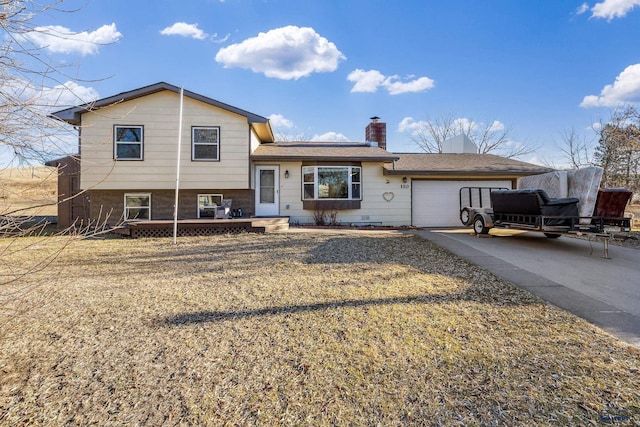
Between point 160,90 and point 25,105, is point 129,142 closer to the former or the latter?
point 160,90

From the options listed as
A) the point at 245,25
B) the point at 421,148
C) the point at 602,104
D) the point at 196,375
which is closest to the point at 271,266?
the point at 196,375

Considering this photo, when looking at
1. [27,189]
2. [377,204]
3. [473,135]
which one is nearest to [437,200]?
[377,204]

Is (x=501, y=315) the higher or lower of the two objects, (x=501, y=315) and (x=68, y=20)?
the lower

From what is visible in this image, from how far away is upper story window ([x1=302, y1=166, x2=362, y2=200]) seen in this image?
12.2 meters

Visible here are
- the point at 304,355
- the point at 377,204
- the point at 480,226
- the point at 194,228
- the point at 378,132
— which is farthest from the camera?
the point at 378,132

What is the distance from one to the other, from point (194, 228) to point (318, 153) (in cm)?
563

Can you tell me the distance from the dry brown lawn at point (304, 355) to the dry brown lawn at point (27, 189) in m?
0.31

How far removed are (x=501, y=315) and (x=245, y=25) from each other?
12510mm

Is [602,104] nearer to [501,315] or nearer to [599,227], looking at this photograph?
[599,227]

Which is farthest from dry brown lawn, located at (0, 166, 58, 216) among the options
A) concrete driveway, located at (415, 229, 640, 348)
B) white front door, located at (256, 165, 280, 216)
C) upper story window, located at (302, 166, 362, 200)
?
upper story window, located at (302, 166, 362, 200)

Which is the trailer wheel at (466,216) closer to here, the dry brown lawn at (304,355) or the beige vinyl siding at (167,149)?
the dry brown lawn at (304,355)

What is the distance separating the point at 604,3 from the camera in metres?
11.5

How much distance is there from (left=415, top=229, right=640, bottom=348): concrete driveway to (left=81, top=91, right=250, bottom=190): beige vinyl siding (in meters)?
7.43

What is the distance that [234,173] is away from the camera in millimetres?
11148
